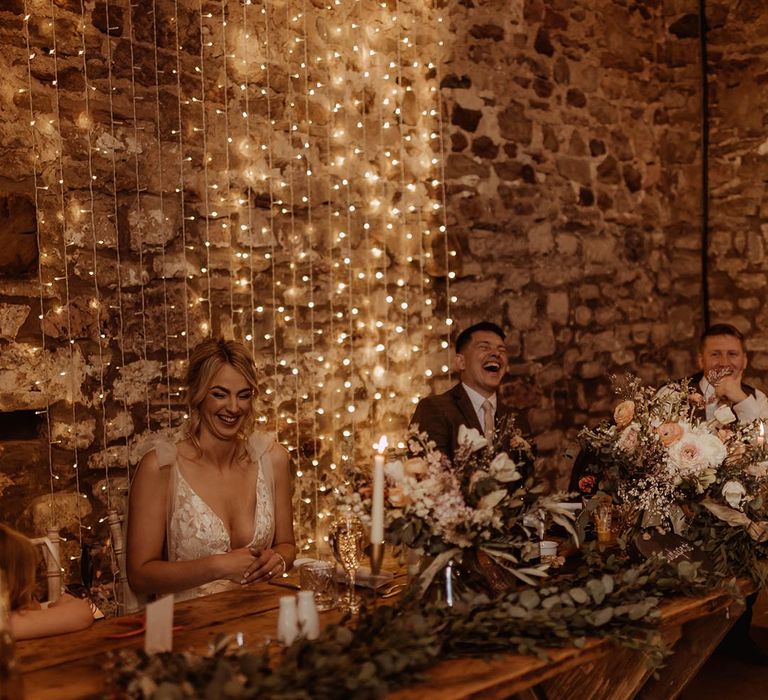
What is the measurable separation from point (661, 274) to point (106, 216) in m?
3.97

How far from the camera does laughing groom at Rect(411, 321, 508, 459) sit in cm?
469

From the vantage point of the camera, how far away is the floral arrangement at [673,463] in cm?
293

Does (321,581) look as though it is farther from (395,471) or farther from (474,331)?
(474,331)

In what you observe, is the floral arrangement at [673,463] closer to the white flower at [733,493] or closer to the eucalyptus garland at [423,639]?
the white flower at [733,493]

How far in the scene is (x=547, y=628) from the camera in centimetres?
231

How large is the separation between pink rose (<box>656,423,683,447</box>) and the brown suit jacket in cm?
166

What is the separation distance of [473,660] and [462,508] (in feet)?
1.18

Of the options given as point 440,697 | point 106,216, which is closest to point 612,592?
point 440,697

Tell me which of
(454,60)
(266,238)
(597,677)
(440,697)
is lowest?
(597,677)

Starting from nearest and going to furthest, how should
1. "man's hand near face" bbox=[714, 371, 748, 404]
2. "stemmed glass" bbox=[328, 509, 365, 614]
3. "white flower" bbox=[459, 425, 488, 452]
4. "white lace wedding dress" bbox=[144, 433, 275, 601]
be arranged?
"white flower" bbox=[459, 425, 488, 452] → "stemmed glass" bbox=[328, 509, 365, 614] → "white lace wedding dress" bbox=[144, 433, 275, 601] → "man's hand near face" bbox=[714, 371, 748, 404]

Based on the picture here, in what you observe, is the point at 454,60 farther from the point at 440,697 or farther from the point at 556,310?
the point at 440,697

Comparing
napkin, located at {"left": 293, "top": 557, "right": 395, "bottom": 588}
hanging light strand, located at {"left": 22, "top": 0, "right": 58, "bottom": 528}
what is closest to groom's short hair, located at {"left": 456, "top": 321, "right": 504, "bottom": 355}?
hanging light strand, located at {"left": 22, "top": 0, "right": 58, "bottom": 528}

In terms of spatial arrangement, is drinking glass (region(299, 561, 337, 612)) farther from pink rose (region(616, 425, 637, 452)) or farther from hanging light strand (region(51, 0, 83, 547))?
hanging light strand (region(51, 0, 83, 547))

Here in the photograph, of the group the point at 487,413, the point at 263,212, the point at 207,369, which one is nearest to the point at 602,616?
the point at 207,369
